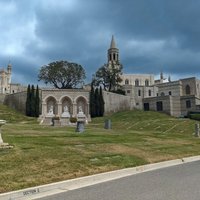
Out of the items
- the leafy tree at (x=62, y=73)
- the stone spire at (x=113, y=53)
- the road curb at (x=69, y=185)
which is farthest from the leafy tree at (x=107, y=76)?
the road curb at (x=69, y=185)

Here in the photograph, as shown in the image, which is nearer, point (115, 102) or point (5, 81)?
point (115, 102)

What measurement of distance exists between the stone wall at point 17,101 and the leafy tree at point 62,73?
40.8ft

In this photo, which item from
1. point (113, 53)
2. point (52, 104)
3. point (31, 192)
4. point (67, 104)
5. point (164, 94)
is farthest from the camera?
point (113, 53)

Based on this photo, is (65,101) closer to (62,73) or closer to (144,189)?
(62,73)

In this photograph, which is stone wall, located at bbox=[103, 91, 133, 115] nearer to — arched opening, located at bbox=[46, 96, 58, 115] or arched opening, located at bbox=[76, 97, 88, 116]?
arched opening, located at bbox=[76, 97, 88, 116]

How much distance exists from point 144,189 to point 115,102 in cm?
6227

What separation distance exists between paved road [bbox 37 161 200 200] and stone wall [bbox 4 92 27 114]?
5580cm

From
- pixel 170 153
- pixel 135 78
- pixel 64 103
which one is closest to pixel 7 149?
pixel 170 153

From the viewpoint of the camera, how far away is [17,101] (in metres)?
66.6

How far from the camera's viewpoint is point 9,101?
69750 millimetres

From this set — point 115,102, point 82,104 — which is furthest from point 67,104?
point 115,102

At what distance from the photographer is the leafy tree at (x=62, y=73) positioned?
3083 inches

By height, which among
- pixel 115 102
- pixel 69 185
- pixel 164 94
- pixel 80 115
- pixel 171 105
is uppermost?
pixel 164 94

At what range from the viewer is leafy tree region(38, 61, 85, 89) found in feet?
257
